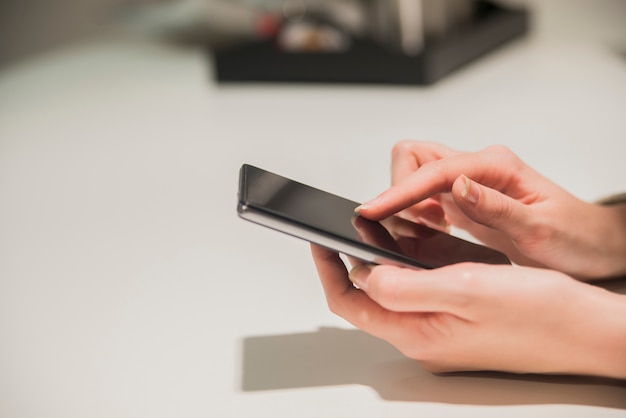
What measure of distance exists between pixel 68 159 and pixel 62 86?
0.36m

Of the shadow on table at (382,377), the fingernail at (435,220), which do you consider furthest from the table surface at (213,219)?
the fingernail at (435,220)

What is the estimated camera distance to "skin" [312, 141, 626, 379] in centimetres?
48

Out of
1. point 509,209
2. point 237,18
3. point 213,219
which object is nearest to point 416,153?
point 509,209

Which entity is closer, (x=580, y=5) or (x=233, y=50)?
(x=233, y=50)

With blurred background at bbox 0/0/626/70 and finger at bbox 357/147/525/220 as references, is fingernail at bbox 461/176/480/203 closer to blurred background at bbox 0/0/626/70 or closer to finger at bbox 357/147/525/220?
finger at bbox 357/147/525/220

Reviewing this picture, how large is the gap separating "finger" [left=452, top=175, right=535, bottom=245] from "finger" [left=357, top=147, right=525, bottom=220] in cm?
3

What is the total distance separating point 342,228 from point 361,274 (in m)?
0.03

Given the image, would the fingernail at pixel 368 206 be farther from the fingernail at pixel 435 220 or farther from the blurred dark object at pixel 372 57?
the blurred dark object at pixel 372 57

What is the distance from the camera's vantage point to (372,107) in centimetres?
113

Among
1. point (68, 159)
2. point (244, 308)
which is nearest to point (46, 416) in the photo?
point (244, 308)

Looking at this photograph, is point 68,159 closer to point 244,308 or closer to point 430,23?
point 244,308

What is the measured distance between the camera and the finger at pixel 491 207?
53 cm

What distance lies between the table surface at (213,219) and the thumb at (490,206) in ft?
0.23

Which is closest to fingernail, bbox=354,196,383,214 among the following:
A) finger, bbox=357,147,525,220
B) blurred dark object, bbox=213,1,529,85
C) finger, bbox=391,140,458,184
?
finger, bbox=357,147,525,220
